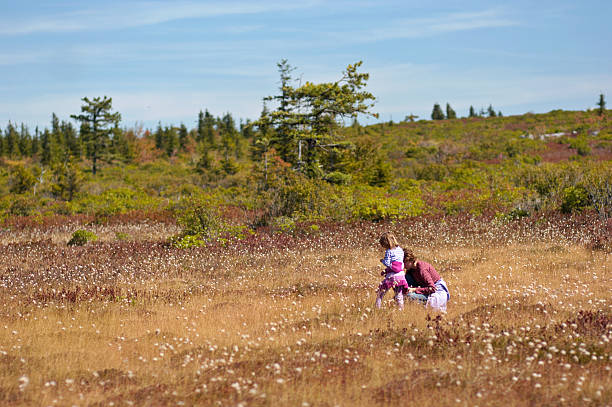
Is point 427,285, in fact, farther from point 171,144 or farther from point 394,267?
point 171,144

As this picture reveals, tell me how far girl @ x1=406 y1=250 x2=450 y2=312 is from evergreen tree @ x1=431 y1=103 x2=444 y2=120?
86813mm

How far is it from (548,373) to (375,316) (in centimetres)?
282

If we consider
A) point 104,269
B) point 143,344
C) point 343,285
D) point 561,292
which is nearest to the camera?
point 143,344

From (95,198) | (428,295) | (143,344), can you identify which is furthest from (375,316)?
(95,198)

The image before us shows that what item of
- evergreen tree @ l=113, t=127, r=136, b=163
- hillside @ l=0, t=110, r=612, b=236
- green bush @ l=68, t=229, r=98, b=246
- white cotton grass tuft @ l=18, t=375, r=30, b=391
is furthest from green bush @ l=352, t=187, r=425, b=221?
evergreen tree @ l=113, t=127, r=136, b=163

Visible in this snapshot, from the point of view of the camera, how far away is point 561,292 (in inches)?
343

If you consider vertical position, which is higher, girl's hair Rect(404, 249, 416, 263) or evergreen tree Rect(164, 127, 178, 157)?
evergreen tree Rect(164, 127, 178, 157)

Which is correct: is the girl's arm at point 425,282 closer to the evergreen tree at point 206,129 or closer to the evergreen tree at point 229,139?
the evergreen tree at point 229,139

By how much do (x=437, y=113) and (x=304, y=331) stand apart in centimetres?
8900

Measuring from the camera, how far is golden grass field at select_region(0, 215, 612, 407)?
520 centimetres

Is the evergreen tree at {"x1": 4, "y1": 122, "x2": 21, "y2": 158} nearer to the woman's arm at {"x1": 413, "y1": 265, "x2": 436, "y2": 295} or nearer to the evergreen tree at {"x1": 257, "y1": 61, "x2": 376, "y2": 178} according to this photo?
the evergreen tree at {"x1": 257, "y1": 61, "x2": 376, "y2": 178}

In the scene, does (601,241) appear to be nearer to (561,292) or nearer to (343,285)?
(561,292)

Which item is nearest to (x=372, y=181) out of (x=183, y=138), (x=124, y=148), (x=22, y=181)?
(x=22, y=181)

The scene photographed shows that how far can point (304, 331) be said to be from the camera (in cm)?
732
